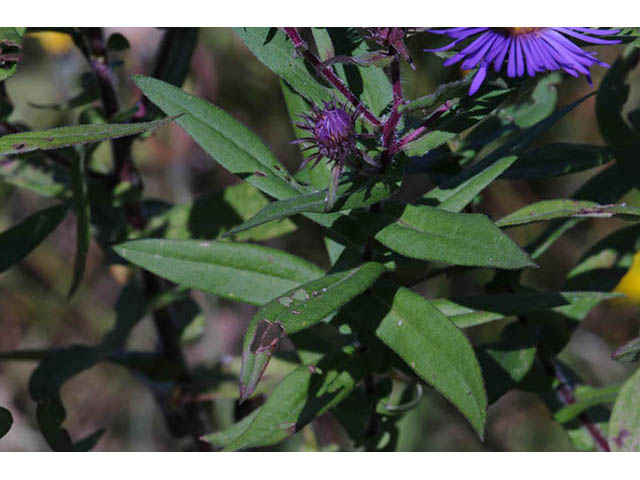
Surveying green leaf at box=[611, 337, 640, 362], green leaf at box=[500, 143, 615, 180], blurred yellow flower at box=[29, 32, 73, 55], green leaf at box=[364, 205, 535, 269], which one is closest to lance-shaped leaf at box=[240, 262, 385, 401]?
green leaf at box=[364, 205, 535, 269]

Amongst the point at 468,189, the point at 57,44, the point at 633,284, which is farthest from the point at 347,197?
the point at 57,44

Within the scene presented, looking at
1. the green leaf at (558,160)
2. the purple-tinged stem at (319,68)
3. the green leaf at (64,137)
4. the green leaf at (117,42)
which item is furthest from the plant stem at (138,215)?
the green leaf at (558,160)

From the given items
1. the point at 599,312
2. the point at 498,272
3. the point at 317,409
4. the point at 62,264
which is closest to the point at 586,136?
the point at 599,312

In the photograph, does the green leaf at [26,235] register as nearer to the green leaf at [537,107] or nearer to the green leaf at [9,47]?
the green leaf at [9,47]

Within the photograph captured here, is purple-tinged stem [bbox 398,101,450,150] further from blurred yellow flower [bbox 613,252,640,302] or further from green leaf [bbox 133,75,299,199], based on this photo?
blurred yellow flower [bbox 613,252,640,302]

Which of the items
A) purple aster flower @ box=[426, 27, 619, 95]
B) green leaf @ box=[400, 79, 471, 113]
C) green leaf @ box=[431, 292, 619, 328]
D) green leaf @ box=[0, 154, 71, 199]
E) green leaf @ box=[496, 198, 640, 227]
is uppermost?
purple aster flower @ box=[426, 27, 619, 95]

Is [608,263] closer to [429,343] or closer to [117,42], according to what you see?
[429,343]
